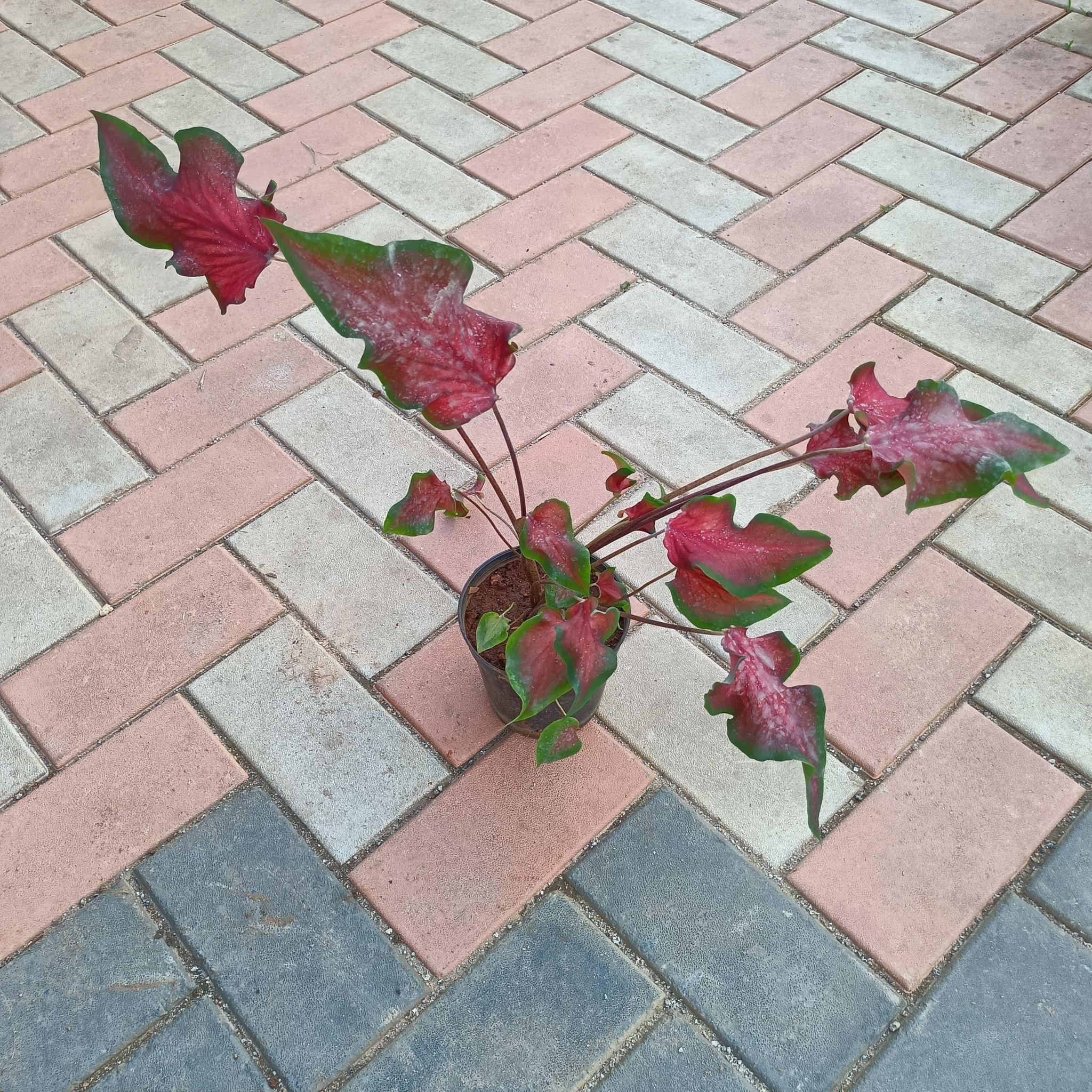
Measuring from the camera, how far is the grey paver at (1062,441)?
5.82ft

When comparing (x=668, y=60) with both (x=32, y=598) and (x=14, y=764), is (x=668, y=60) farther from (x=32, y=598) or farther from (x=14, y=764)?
(x=14, y=764)

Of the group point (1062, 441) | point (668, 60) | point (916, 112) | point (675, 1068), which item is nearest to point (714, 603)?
point (675, 1068)

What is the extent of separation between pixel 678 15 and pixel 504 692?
2265 mm

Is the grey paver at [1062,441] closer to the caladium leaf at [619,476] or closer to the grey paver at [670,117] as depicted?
the caladium leaf at [619,476]

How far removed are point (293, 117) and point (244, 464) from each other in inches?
45.5

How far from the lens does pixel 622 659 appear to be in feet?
5.26

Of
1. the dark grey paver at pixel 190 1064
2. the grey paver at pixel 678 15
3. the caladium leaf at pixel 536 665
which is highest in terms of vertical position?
the caladium leaf at pixel 536 665

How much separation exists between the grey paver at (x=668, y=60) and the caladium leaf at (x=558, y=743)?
1.98 metres

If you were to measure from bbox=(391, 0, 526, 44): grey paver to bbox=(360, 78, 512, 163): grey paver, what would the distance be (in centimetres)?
29

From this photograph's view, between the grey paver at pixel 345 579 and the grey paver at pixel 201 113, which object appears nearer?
the grey paver at pixel 345 579

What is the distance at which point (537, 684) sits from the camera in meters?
1.11

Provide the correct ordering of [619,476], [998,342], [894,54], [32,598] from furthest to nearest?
[894,54] → [998,342] → [32,598] → [619,476]

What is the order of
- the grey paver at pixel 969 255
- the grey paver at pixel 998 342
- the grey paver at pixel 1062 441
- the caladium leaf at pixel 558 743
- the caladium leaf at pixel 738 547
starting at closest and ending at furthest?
the caladium leaf at pixel 738 547 < the caladium leaf at pixel 558 743 < the grey paver at pixel 1062 441 < the grey paver at pixel 998 342 < the grey paver at pixel 969 255

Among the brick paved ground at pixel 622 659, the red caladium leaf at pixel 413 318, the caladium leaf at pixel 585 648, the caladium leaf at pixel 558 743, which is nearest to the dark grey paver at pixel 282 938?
the brick paved ground at pixel 622 659
